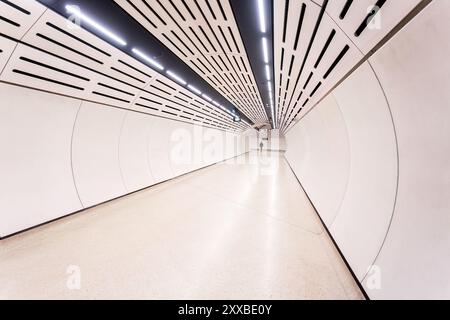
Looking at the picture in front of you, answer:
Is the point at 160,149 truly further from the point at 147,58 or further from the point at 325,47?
the point at 325,47

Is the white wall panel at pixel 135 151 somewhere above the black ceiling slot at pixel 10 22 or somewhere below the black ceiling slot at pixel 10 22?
below

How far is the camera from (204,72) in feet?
15.1

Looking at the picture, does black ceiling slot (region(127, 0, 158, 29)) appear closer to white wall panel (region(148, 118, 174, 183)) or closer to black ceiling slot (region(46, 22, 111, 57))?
black ceiling slot (region(46, 22, 111, 57))

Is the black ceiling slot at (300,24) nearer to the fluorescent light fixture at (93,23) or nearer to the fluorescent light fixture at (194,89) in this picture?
the fluorescent light fixture at (93,23)

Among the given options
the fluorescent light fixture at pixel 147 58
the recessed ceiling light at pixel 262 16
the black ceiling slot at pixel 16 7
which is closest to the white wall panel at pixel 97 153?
the fluorescent light fixture at pixel 147 58

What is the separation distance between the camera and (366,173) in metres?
2.19

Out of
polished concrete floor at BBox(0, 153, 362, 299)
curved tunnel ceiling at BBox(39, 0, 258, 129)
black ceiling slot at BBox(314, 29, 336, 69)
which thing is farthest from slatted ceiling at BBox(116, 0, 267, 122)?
polished concrete floor at BBox(0, 153, 362, 299)

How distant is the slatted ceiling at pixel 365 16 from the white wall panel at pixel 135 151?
5.29m

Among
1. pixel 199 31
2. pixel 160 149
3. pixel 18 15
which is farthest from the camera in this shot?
pixel 160 149

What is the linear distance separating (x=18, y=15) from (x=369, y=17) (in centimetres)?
361

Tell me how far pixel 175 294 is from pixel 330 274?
188 cm

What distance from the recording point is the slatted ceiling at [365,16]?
131 cm

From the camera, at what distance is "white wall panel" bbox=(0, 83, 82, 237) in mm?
2930

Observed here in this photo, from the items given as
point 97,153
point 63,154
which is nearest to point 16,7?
point 63,154
